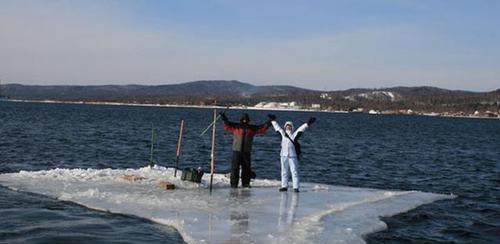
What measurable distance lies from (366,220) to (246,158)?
4836 mm

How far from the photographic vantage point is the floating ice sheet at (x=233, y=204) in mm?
13367

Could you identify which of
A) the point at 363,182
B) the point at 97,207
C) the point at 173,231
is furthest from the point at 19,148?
the point at 173,231

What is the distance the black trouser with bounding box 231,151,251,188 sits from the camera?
19172 mm

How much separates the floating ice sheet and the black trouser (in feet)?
1.34

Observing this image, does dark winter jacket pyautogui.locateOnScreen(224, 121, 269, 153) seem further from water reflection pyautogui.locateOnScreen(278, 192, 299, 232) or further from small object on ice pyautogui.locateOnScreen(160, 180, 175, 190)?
small object on ice pyautogui.locateOnScreen(160, 180, 175, 190)

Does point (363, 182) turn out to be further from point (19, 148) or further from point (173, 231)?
point (19, 148)

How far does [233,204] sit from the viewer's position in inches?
643

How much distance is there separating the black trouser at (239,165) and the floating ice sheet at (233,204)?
0.41 meters

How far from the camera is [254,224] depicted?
14.0 meters

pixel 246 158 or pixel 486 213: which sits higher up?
pixel 246 158

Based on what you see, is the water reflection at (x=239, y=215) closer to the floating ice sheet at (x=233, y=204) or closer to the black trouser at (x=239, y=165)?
the floating ice sheet at (x=233, y=204)

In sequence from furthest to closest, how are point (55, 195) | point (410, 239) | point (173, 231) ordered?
1. point (55, 195)
2. point (410, 239)
3. point (173, 231)

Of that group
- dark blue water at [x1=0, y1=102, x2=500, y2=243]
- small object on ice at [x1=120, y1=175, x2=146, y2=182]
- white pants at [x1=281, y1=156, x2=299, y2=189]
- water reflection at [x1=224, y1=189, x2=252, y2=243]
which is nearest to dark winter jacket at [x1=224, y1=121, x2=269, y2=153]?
white pants at [x1=281, y1=156, x2=299, y2=189]

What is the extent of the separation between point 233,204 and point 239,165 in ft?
10.2
